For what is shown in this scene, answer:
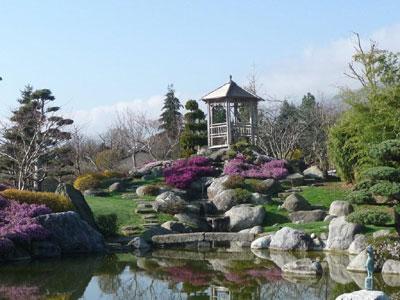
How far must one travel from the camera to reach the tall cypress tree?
42.0 metres

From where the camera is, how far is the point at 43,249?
48.8ft

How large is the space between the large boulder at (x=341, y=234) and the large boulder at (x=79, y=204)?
6.54m

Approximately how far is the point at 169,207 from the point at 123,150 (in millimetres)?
21661

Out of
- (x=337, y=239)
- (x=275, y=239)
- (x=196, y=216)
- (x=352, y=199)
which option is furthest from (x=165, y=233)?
(x=352, y=199)

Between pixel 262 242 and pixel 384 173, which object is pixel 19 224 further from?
pixel 384 173

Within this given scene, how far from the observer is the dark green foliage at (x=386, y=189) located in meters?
9.68

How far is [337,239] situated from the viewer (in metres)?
14.8

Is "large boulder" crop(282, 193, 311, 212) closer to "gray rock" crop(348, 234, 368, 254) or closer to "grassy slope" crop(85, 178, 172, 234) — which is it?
"grassy slope" crop(85, 178, 172, 234)

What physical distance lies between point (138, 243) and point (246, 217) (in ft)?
12.8

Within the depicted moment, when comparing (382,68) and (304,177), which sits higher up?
(382,68)

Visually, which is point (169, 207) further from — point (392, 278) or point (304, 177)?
point (392, 278)

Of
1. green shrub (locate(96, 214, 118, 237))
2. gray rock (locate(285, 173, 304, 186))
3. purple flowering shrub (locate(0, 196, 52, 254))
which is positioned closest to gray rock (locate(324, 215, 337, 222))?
green shrub (locate(96, 214, 118, 237))

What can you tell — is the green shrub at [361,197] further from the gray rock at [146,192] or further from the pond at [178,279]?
the gray rock at [146,192]

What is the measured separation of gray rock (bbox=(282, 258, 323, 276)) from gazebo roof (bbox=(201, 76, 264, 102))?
16671mm
